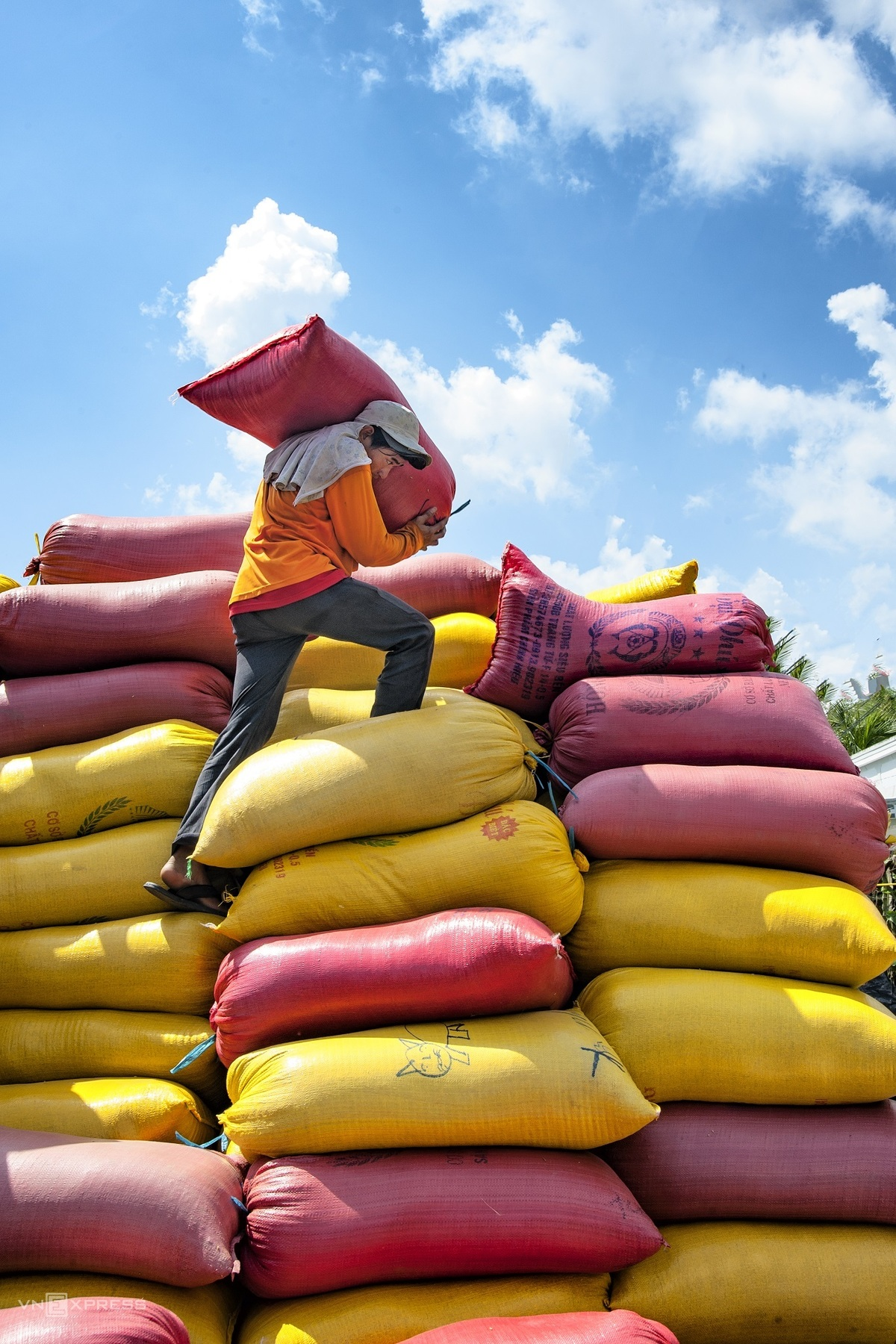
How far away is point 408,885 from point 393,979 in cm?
27

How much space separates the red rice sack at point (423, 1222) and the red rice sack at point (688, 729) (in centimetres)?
119

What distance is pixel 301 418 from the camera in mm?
2854

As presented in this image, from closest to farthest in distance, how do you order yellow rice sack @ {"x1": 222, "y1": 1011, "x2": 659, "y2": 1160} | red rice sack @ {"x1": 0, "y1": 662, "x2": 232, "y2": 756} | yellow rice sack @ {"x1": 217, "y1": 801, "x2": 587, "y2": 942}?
yellow rice sack @ {"x1": 222, "y1": 1011, "x2": 659, "y2": 1160} < yellow rice sack @ {"x1": 217, "y1": 801, "x2": 587, "y2": 942} < red rice sack @ {"x1": 0, "y1": 662, "x2": 232, "y2": 756}

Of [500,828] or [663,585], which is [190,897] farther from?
[663,585]

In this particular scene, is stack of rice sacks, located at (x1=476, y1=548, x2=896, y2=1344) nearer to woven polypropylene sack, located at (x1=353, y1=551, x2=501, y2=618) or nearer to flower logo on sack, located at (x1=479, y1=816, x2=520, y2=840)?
flower logo on sack, located at (x1=479, y1=816, x2=520, y2=840)

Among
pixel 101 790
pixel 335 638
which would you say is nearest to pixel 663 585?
pixel 335 638

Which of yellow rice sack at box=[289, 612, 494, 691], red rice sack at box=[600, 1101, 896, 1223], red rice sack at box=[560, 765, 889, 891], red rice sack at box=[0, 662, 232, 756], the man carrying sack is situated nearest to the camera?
red rice sack at box=[600, 1101, 896, 1223]

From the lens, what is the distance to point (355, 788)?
2.45 metres

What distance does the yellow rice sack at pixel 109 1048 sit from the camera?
8.16 feet

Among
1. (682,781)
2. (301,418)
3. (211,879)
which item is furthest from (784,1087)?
(301,418)

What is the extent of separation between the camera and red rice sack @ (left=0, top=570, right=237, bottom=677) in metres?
3.20

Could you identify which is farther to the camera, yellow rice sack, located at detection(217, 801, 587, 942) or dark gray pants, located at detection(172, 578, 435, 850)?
dark gray pants, located at detection(172, 578, 435, 850)

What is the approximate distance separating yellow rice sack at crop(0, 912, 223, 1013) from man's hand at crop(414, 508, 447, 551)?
1339mm

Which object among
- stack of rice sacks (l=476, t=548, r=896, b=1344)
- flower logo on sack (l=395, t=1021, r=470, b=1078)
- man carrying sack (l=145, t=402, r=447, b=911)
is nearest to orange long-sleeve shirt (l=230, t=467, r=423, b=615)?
man carrying sack (l=145, t=402, r=447, b=911)
